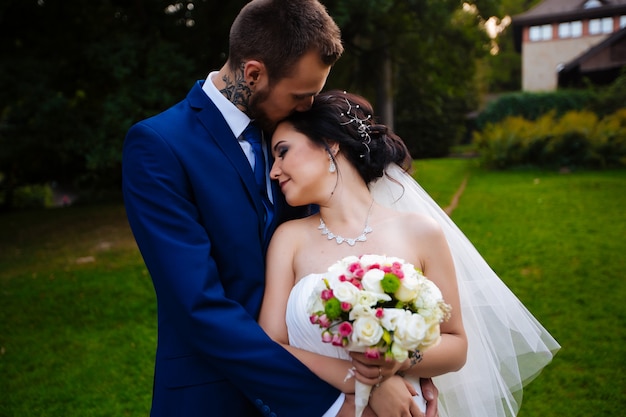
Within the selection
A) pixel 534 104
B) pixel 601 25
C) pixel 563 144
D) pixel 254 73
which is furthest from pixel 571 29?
pixel 254 73

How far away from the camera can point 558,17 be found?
39875 mm

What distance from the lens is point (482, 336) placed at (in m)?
2.82

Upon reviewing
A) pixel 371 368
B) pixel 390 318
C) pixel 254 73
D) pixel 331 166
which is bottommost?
pixel 371 368

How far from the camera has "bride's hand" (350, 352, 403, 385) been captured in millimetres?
2016

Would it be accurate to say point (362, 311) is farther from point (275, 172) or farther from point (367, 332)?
point (275, 172)

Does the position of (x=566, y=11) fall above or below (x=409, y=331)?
above

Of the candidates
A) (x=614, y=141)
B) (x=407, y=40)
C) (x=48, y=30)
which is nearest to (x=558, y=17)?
(x=614, y=141)

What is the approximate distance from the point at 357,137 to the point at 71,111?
10.7 m

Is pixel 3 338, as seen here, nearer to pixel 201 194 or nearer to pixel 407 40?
pixel 201 194

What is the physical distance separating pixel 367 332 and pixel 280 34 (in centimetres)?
125

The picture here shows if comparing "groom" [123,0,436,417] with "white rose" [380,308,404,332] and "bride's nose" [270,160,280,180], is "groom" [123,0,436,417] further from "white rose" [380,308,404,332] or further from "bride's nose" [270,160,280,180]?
"white rose" [380,308,404,332]

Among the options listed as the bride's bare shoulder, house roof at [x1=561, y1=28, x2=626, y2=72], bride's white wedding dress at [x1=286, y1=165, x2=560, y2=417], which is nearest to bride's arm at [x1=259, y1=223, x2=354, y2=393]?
the bride's bare shoulder

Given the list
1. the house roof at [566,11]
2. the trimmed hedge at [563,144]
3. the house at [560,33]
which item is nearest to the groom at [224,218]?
the trimmed hedge at [563,144]

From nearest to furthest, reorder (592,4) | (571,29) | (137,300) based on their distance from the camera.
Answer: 1. (137,300)
2. (592,4)
3. (571,29)
